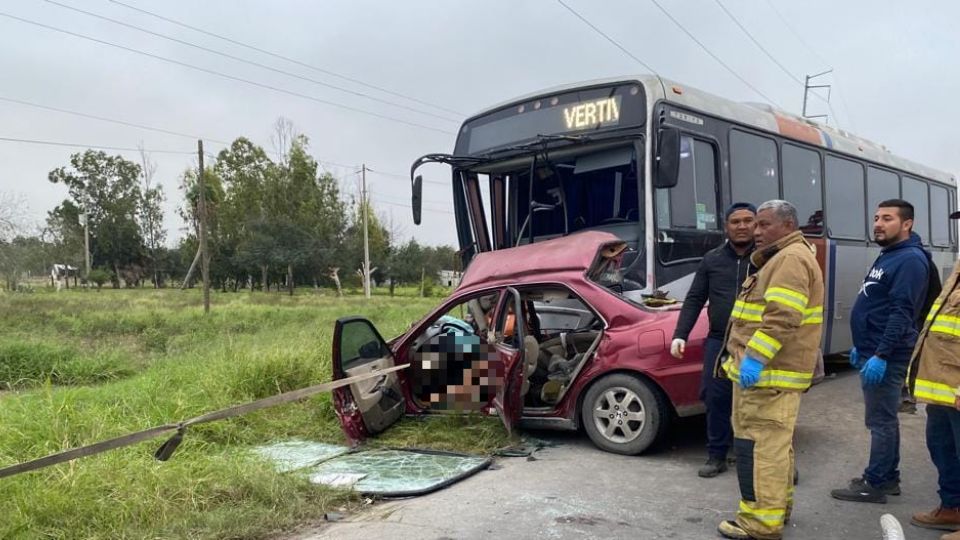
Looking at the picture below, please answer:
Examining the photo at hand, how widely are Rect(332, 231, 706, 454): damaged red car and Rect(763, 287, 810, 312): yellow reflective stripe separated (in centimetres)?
157

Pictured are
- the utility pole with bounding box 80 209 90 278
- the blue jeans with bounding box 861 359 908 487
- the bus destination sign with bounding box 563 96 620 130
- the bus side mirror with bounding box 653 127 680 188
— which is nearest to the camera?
the blue jeans with bounding box 861 359 908 487

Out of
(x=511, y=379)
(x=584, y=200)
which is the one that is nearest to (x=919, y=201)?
(x=584, y=200)

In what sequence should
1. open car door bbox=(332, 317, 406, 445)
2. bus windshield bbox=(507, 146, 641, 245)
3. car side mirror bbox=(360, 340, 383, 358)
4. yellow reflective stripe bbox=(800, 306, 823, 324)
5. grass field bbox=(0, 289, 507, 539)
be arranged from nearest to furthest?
yellow reflective stripe bbox=(800, 306, 823, 324), grass field bbox=(0, 289, 507, 539), open car door bbox=(332, 317, 406, 445), car side mirror bbox=(360, 340, 383, 358), bus windshield bbox=(507, 146, 641, 245)

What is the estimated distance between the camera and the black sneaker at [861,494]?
3.93 m

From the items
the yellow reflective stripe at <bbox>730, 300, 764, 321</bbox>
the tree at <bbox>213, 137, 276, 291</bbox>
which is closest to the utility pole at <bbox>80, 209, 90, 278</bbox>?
the tree at <bbox>213, 137, 276, 291</bbox>

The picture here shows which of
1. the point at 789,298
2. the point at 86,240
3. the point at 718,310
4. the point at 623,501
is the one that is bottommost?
the point at 623,501

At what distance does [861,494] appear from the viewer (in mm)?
3951

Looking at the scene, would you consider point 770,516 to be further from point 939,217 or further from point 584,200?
point 939,217

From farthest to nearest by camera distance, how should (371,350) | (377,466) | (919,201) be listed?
1. (919,201)
2. (371,350)
3. (377,466)

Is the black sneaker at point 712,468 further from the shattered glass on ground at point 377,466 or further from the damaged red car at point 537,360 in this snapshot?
the shattered glass on ground at point 377,466

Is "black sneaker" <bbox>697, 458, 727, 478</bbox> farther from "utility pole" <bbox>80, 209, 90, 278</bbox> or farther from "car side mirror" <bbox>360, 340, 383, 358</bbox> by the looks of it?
"utility pole" <bbox>80, 209, 90, 278</bbox>

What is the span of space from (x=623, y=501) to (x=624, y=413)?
1053 mm

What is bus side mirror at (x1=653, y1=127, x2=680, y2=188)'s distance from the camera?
6.25 metres

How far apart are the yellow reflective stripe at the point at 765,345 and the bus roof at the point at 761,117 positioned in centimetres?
380
